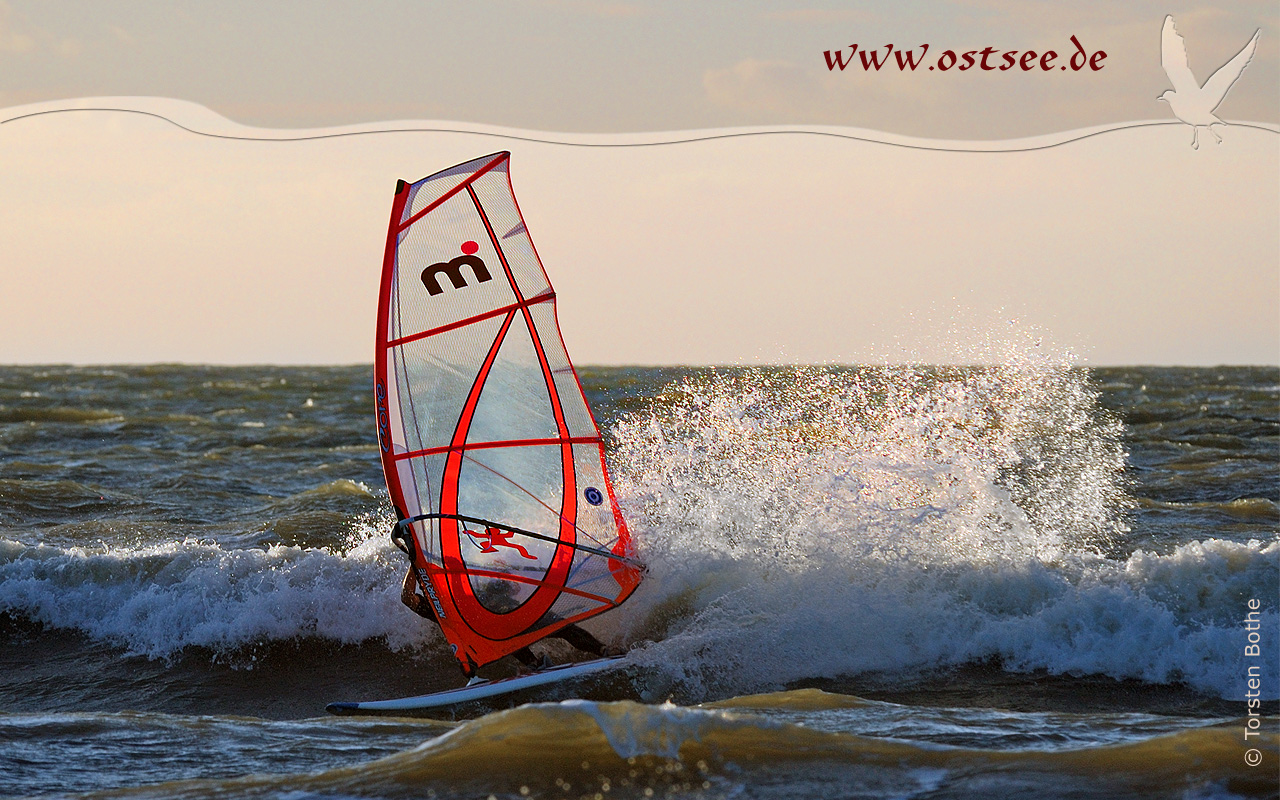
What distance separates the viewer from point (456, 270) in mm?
6023

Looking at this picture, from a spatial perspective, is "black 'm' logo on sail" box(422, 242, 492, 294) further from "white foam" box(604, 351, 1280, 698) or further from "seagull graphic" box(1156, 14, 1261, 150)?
Answer: "seagull graphic" box(1156, 14, 1261, 150)

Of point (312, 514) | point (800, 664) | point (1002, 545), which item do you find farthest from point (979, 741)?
point (312, 514)

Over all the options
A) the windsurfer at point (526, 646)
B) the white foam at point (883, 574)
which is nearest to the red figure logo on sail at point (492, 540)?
the windsurfer at point (526, 646)

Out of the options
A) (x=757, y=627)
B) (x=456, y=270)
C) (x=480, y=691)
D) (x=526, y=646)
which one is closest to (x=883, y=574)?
(x=757, y=627)

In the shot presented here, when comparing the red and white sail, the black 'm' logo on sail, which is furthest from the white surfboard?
the black 'm' logo on sail

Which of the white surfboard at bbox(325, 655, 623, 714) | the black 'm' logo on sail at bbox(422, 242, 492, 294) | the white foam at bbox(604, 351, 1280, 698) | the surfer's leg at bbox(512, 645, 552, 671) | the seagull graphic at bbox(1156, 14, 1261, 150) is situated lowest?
the white surfboard at bbox(325, 655, 623, 714)

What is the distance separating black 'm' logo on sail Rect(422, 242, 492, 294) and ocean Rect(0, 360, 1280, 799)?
2037mm

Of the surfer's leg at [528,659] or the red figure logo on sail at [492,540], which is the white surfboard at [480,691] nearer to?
the surfer's leg at [528,659]

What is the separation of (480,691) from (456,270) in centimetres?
218

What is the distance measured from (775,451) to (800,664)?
2.40 m

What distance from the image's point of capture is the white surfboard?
5672 mm

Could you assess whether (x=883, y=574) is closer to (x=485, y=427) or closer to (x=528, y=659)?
(x=528, y=659)

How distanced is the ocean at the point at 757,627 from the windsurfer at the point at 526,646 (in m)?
0.21

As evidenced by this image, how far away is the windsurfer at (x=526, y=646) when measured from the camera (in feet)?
19.5
